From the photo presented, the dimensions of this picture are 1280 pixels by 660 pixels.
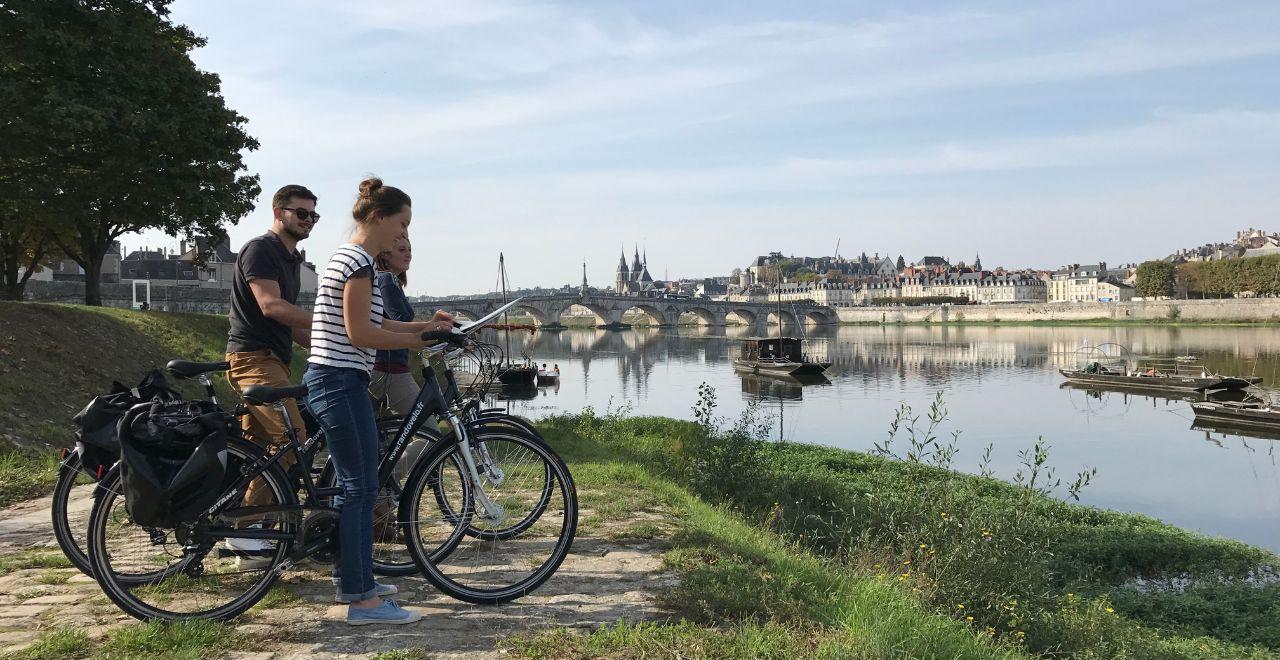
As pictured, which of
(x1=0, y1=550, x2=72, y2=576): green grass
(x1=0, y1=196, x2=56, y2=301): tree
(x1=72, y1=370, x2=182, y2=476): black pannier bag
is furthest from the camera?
(x1=0, y1=196, x2=56, y2=301): tree

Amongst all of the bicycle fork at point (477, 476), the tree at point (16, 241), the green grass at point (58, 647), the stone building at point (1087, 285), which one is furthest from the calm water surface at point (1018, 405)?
the stone building at point (1087, 285)

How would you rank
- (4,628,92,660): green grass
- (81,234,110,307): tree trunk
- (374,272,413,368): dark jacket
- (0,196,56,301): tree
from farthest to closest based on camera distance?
(81,234,110,307): tree trunk, (0,196,56,301): tree, (374,272,413,368): dark jacket, (4,628,92,660): green grass

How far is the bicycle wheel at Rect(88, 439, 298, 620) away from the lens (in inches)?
147

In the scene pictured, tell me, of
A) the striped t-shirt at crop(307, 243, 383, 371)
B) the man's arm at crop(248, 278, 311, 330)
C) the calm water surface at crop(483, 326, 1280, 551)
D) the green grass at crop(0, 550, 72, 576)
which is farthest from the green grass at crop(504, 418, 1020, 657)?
the calm water surface at crop(483, 326, 1280, 551)

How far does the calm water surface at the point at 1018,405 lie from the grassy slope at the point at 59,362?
15626 mm

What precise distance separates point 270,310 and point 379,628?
5.63 ft

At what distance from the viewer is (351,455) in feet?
12.5

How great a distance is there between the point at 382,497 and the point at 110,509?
4.20 feet

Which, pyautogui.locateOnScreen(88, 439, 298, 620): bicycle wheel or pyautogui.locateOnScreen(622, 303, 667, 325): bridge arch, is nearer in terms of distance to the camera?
pyautogui.locateOnScreen(88, 439, 298, 620): bicycle wheel

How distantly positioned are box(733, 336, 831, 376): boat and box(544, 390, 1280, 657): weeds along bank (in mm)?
30959

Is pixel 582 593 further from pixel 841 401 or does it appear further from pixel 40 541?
pixel 841 401

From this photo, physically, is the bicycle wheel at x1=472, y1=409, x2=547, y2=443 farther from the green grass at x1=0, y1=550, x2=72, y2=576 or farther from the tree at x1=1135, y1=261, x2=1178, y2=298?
the tree at x1=1135, y1=261, x2=1178, y2=298

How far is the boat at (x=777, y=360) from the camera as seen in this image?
47406mm

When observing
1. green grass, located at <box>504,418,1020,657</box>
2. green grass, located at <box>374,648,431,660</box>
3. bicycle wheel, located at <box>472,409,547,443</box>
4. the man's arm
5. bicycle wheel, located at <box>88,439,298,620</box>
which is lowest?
green grass, located at <box>504,418,1020,657</box>
